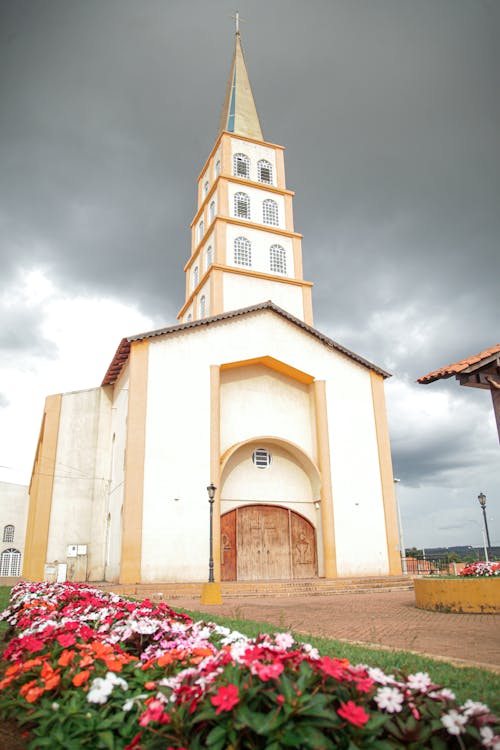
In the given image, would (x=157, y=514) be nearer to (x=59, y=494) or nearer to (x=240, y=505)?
(x=240, y=505)

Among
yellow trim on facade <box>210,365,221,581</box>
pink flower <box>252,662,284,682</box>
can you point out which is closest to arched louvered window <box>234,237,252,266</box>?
yellow trim on facade <box>210,365,221,581</box>

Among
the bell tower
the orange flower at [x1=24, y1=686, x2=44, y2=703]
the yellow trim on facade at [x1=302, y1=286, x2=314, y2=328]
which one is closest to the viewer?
the orange flower at [x1=24, y1=686, x2=44, y2=703]

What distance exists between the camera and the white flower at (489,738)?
2.68m

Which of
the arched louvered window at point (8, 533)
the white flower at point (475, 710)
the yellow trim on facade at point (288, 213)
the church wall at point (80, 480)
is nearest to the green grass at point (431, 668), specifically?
the white flower at point (475, 710)

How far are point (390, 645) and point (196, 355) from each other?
15.3m

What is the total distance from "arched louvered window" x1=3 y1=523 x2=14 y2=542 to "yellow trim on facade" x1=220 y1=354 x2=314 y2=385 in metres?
31.0

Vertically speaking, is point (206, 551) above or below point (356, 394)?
below

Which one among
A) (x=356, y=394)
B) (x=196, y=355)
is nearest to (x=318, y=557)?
(x=356, y=394)

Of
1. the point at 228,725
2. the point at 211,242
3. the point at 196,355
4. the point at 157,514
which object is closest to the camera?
→ the point at 228,725

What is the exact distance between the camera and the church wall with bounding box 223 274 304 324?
26.5 metres

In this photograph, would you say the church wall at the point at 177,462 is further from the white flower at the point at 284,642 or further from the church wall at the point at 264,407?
the white flower at the point at 284,642

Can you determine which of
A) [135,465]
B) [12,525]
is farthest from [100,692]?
[12,525]

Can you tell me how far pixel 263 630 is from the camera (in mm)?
6984

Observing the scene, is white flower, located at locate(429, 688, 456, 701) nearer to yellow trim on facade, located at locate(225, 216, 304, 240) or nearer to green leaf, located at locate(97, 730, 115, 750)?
green leaf, located at locate(97, 730, 115, 750)
